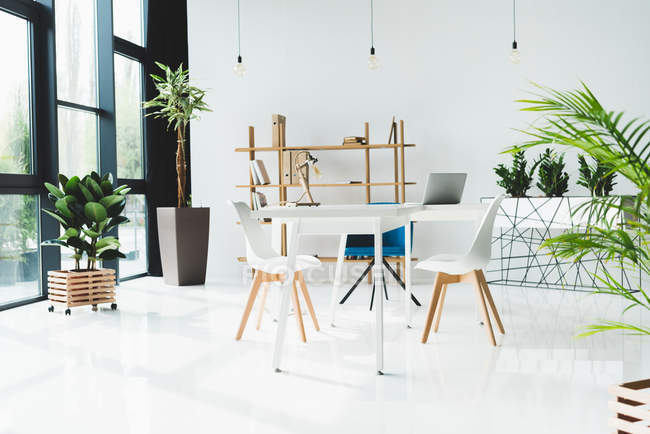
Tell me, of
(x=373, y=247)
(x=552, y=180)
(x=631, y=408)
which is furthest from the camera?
(x=552, y=180)

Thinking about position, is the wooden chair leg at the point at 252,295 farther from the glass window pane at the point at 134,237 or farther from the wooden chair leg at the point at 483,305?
the glass window pane at the point at 134,237

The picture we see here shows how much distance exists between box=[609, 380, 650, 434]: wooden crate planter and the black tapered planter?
15.3 feet

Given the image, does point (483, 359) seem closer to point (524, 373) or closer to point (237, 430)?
point (524, 373)

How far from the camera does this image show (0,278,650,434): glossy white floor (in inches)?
83.0

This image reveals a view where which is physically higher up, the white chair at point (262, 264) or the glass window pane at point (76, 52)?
the glass window pane at point (76, 52)

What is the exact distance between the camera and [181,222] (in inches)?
222

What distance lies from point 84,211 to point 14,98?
1274 millimetres

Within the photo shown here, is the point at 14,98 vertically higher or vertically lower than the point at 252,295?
higher

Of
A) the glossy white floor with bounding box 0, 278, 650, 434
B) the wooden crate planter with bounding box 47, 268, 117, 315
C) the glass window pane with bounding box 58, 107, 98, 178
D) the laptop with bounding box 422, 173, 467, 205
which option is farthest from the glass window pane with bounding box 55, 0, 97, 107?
the laptop with bounding box 422, 173, 467, 205

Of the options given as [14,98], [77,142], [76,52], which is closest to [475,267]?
[14,98]

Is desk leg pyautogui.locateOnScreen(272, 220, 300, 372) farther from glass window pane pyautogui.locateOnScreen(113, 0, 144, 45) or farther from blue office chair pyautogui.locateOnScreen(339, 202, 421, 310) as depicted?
glass window pane pyautogui.locateOnScreen(113, 0, 144, 45)

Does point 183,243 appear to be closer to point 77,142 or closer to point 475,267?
point 77,142

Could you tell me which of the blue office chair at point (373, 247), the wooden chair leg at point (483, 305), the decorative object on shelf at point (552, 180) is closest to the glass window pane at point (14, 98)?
the blue office chair at point (373, 247)

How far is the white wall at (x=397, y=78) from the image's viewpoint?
18.4ft
